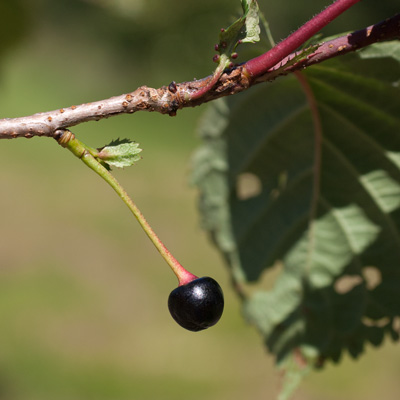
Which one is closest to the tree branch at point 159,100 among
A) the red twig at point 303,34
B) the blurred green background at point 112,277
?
the red twig at point 303,34

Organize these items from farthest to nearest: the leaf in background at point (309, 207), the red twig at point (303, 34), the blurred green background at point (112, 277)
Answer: the blurred green background at point (112, 277)
the leaf in background at point (309, 207)
the red twig at point (303, 34)

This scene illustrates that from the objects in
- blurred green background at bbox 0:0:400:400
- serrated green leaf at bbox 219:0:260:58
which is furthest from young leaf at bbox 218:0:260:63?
blurred green background at bbox 0:0:400:400

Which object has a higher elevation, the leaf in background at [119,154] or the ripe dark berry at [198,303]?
the leaf in background at [119,154]

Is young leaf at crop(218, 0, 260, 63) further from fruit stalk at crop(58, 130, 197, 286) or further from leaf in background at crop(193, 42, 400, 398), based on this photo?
leaf in background at crop(193, 42, 400, 398)

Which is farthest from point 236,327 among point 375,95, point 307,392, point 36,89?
point 36,89

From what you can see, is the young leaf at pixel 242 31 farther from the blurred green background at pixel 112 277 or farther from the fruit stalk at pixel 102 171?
the blurred green background at pixel 112 277

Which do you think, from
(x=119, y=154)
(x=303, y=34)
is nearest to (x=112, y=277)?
(x=119, y=154)
